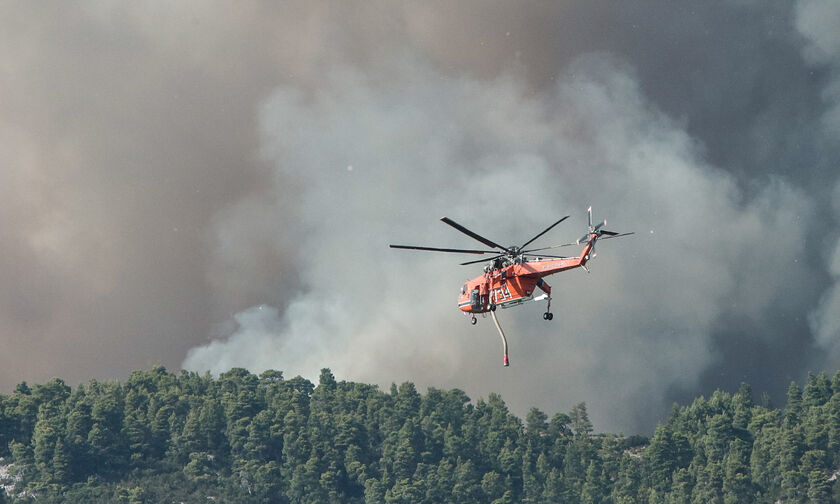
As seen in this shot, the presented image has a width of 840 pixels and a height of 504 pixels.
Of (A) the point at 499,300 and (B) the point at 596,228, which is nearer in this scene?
(B) the point at 596,228

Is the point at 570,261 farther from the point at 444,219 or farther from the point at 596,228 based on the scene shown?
the point at 444,219

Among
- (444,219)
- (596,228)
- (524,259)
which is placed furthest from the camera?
(524,259)

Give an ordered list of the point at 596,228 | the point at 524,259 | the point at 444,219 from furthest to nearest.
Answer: the point at 524,259 → the point at 596,228 → the point at 444,219

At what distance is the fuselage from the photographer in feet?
414

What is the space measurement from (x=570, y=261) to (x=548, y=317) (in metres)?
5.81

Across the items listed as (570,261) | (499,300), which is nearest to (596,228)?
(570,261)

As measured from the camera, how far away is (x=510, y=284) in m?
130

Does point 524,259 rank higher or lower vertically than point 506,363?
higher

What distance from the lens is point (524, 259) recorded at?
129875 millimetres

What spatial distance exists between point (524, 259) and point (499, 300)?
5.09 m

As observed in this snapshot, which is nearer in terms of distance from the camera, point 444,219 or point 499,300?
point 444,219

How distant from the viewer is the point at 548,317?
410 ft

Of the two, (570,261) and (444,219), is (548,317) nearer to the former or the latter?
(570,261)

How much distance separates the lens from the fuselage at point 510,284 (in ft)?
414
